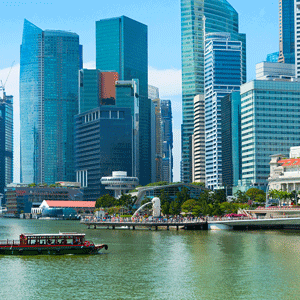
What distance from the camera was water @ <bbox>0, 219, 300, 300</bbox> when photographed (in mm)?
72188

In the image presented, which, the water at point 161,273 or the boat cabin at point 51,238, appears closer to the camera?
the water at point 161,273

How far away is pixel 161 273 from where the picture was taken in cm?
8681

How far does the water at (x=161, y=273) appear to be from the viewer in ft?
237

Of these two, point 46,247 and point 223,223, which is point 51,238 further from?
point 223,223

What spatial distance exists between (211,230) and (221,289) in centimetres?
10749

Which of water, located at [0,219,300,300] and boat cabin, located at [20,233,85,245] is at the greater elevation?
boat cabin, located at [20,233,85,245]

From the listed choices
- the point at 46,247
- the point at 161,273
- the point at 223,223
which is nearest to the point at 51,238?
the point at 46,247

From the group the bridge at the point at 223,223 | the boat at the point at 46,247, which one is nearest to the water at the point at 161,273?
the boat at the point at 46,247

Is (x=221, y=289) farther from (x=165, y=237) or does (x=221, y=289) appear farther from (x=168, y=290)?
(x=165, y=237)

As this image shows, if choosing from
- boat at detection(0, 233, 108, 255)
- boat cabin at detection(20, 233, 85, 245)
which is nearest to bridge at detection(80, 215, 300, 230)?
boat cabin at detection(20, 233, 85, 245)

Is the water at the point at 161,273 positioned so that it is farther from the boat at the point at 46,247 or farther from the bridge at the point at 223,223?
the bridge at the point at 223,223

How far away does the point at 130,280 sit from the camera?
80.5 metres

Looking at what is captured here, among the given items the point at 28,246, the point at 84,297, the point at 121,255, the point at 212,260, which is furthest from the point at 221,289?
the point at 28,246

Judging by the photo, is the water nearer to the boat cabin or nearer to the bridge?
the boat cabin
